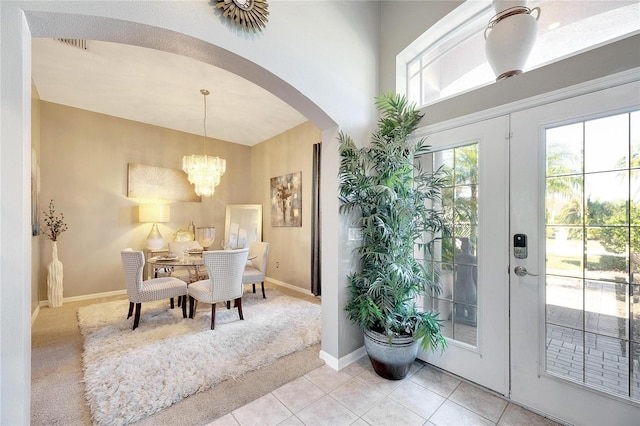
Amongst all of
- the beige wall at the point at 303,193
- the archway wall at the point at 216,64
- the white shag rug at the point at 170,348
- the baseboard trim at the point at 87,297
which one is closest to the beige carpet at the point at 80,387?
the white shag rug at the point at 170,348

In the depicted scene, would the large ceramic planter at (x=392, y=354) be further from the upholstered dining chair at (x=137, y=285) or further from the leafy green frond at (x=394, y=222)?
the upholstered dining chair at (x=137, y=285)

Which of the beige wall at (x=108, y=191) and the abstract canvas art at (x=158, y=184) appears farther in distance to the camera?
the abstract canvas art at (x=158, y=184)

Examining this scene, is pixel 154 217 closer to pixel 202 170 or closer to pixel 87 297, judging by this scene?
pixel 202 170

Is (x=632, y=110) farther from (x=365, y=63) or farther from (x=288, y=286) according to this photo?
(x=288, y=286)

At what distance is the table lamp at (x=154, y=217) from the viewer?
4.54 meters

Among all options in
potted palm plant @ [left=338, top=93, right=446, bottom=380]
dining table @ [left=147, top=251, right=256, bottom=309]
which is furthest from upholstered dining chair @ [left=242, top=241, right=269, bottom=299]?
potted palm plant @ [left=338, top=93, right=446, bottom=380]

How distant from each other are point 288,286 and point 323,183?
10.3 feet

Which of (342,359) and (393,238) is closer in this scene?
(393,238)

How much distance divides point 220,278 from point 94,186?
317 centimetres

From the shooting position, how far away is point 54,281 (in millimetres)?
3770

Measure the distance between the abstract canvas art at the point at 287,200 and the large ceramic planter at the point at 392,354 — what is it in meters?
2.99

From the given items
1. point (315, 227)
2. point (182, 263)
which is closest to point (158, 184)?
point (182, 263)

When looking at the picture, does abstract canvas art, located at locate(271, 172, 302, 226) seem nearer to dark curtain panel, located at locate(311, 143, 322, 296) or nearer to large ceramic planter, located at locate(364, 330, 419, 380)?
dark curtain panel, located at locate(311, 143, 322, 296)

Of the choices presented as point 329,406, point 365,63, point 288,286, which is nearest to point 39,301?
point 288,286
